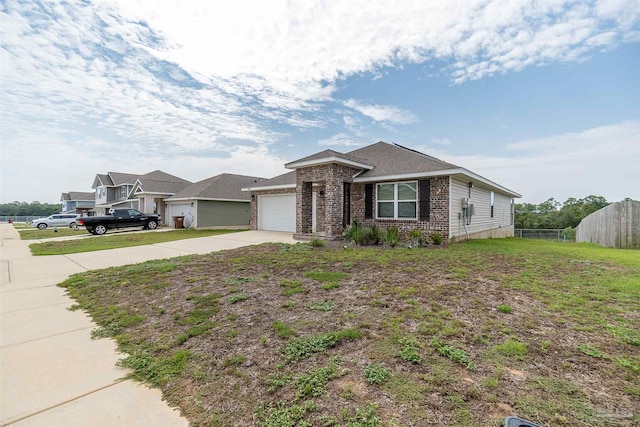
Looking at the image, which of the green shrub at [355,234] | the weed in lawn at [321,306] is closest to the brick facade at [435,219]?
the green shrub at [355,234]

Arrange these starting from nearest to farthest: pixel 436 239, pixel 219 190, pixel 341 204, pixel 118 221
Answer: pixel 436 239 < pixel 341 204 < pixel 118 221 < pixel 219 190

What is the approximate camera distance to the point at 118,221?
18438 millimetres

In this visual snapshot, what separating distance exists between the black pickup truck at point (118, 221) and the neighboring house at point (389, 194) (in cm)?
1367

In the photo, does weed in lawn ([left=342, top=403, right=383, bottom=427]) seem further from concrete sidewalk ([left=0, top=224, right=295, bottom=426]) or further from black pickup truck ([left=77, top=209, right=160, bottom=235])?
black pickup truck ([left=77, top=209, right=160, bottom=235])

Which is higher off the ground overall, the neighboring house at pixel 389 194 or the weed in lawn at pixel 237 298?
the neighboring house at pixel 389 194

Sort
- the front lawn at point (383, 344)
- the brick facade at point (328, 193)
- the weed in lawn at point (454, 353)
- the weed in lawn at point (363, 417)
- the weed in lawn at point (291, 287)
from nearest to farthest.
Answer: the weed in lawn at point (363, 417) < the front lawn at point (383, 344) < the weed in lawn at point (454, 353) < the weed in lawn at point (291, 287) < the brick facade at point (328, 193)

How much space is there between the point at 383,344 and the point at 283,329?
117 cm

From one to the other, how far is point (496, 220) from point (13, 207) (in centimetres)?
9852

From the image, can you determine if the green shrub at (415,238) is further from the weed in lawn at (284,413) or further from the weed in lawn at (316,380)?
the weed in lawn at (284,413)

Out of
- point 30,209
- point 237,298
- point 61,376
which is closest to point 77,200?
point 30,209

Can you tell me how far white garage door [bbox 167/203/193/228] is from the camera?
21.6 m

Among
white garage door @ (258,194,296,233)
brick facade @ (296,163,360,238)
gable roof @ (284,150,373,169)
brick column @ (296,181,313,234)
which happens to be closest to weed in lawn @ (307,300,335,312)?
brick facade @ (296,163,360,238)

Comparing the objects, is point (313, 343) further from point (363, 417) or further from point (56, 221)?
point (56, 221)

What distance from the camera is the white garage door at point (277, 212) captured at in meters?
16.0
